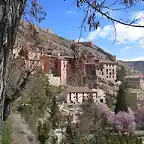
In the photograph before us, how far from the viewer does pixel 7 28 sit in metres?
2.04

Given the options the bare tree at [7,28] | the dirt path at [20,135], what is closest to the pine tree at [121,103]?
the dirt path at [20,135]

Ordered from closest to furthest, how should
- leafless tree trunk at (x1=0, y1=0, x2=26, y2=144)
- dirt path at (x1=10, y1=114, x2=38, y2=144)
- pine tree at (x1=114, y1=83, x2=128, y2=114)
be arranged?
leafless tree trunk at (x1=0, y1=0, x2=26, y2=144) → dirt path at (x1=10, y1=114, x2=38, y2=144) → pine tree at (x1=114, y1=83, x2=128, y2=114)

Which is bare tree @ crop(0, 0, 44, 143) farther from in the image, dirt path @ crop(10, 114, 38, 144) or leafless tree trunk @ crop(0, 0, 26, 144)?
dirt path @ crop(10, 114, 38, 144)

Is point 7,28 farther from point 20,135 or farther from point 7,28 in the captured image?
point 20,135

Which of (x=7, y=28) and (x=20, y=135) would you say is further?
(x=20, y=135)

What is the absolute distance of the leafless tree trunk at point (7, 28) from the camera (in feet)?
6.56

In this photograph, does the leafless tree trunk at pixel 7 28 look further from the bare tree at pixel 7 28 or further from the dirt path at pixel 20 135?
the dirt path at pixel 20 135

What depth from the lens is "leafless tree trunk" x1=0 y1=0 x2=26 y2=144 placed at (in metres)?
2.00

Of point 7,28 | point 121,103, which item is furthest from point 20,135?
point 121,103

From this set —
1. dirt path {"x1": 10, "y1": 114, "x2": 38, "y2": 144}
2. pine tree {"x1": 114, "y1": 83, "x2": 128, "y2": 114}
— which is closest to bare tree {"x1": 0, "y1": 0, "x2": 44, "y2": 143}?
dirt path {"x1": 10, "y1": 114, "x2": 38, "y2": 144}

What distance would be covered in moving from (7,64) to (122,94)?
39.0 meters

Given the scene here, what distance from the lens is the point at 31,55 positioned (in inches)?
189

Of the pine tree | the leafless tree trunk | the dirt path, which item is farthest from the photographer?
the pine tree

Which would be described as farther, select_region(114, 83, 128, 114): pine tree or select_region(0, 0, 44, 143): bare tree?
select_region(114, 83, 128, 114): pine tree
